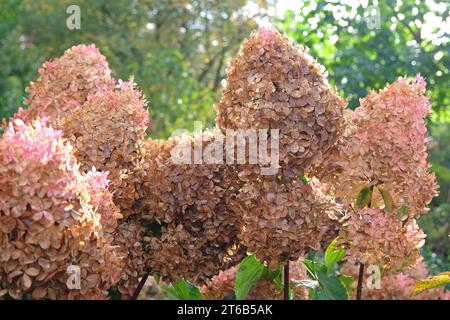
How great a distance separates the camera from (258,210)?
2449mm

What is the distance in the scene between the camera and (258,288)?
3.30m

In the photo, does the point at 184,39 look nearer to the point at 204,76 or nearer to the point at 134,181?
the point at 204,76

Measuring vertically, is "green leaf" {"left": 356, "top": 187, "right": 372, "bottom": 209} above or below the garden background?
below

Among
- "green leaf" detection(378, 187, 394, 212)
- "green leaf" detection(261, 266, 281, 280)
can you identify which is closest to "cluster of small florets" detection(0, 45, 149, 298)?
"green leaf" detection(261, 266, 281, 280)

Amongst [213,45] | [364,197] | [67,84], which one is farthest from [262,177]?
[213,45]

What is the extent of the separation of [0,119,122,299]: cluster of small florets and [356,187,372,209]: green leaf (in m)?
0.99

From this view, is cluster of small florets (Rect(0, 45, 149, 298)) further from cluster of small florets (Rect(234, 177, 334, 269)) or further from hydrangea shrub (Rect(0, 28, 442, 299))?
cluster of small florets (Rect(234, 177, 334, 269))

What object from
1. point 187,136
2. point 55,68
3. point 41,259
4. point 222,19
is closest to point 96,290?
point 41,259

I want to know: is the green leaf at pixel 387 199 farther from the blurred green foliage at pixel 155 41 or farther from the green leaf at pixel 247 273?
the blurred green foliage at pixel 155 41

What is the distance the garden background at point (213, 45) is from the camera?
5.62 meters

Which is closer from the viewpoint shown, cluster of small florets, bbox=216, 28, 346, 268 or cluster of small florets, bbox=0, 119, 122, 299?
cluster of small florets, bbox=0, 119, 122, 299

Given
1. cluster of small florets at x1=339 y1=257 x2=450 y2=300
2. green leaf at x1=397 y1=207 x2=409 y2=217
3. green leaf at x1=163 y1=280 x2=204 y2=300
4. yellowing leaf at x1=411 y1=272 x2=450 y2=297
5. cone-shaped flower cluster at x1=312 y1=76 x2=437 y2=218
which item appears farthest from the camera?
cluster of small florets at x1=339 y1=257 x2=450 y2=300

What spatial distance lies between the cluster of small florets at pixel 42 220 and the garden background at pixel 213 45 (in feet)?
10.7

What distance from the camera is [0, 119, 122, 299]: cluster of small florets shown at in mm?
1960
